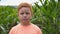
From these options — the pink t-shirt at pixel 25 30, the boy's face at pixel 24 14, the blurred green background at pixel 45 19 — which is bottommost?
the blurred green background at pixel 45 19

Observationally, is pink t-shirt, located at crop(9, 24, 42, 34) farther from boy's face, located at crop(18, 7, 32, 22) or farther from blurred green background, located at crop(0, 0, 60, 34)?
blurred green background, located at crop(0, 0, 60, 34)

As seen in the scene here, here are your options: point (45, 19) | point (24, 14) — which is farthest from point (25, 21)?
point (45, 19)

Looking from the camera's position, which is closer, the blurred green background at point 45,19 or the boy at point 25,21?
the boy at point 25,21

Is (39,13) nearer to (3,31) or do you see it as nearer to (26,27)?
(3,31)

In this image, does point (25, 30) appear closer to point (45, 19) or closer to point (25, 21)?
point (25, 21)

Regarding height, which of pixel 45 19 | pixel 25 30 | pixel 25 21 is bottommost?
pixel 45 19

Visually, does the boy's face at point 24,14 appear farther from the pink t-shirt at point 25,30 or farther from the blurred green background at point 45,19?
the blurred green background at point 45,19

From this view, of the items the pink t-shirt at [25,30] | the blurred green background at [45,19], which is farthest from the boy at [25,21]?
the blurred green background at [45,19]

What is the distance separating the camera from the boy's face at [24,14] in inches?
108

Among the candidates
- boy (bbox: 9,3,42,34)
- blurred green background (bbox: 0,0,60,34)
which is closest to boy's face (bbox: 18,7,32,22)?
boy (bbox: 9,3,42,34)

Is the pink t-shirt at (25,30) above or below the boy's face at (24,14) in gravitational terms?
below

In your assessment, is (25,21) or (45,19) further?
(45,19)

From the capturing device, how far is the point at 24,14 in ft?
9.06

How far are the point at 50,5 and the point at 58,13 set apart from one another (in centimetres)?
27
